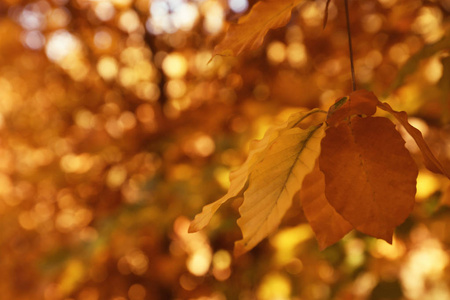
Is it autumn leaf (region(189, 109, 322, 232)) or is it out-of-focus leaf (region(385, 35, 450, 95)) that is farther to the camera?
out-of-focus leaf (region(385, 35, 450, 95))

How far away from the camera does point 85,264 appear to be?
1.63 m

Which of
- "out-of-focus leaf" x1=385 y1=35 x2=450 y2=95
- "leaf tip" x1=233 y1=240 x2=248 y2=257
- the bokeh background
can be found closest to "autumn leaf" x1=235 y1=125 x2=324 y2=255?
"leaf tip" x1=233 y1=240 x2=248 y2=257

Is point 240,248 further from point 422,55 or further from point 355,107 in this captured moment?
point 422,55

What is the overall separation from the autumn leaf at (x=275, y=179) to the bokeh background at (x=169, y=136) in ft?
2.71

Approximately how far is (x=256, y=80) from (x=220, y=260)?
2.82 feet

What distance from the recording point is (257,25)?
0.59 meters

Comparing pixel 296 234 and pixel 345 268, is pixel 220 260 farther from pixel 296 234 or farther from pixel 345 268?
pixel 345 268

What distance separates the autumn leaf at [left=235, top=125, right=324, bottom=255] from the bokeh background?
83 centimetres

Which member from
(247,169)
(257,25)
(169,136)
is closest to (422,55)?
(257,25)

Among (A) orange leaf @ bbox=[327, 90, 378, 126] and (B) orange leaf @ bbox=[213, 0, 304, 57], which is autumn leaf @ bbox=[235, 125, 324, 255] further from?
(B) orange leaf @ bbox=[213, 0, 304, 57]

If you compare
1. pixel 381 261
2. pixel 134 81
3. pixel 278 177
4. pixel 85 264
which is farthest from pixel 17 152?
pixel 278 177

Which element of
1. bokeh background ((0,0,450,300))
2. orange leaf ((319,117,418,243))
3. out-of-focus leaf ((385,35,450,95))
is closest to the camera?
orange leaf ((319,117,418,243))

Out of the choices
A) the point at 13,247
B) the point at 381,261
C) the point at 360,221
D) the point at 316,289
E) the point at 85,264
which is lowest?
the point at 316,289

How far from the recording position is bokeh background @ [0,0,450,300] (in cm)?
158
